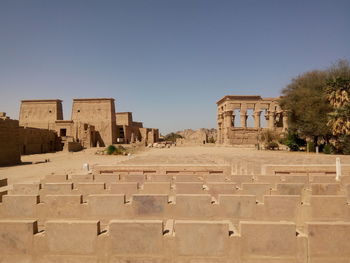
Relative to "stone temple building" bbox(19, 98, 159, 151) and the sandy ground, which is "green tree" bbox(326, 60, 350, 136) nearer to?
the sandy ground

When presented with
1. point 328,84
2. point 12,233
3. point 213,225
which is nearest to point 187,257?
point 213,225

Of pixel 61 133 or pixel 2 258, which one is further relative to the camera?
pixel 61 133

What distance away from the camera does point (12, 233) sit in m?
2.97

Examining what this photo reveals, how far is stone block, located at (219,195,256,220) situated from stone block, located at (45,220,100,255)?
246 centimetres

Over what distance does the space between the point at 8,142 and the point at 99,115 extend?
24.0 meters

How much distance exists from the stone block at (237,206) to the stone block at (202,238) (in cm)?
158

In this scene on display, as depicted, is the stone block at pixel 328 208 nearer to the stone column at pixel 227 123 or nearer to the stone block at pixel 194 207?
the stone block at pixel 194 207

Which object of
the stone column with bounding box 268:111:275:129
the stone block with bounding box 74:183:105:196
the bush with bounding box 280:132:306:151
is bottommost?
the stone block with bounding box 74:183:105:196

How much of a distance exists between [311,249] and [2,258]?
393 cm

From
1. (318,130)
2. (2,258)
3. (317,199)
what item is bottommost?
(2,258)

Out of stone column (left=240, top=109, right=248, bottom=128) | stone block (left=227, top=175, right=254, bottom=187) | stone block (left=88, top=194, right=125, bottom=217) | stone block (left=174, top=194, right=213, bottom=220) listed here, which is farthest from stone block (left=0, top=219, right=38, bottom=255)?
stone column (left=240, top=109, right=248, bottom=128)

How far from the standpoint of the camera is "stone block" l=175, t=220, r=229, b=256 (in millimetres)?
2887

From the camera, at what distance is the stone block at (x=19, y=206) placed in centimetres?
452

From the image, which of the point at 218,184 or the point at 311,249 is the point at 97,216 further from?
the point at 311,249
